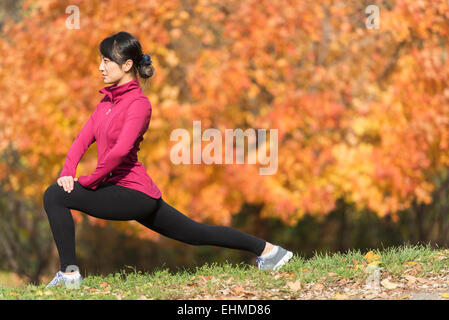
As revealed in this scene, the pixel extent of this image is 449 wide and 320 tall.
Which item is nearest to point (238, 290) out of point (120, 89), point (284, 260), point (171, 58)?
point (284, 260)

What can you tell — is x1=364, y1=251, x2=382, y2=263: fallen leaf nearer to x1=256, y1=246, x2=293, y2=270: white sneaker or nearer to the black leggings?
x1=256, y1=246, x2=293, y2=270: white sneaker

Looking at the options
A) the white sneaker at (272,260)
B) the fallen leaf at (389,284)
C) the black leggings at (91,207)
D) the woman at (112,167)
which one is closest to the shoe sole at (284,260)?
the white sneaker at (272,260)

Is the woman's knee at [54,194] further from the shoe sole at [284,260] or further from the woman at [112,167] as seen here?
the shoe sole at [284,260]

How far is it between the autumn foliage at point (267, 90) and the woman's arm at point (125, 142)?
144 inches

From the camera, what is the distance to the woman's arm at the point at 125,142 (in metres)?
3.91

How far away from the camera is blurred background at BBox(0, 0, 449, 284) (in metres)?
7.82

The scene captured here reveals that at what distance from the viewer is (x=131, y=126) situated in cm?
396

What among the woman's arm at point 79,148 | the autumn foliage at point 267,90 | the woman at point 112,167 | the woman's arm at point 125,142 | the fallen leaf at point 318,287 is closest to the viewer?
the woman's arm at point 125,142

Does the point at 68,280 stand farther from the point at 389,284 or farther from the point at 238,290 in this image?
the point at 389,284

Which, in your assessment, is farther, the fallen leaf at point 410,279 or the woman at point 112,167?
the fallen leaf at point 410,279

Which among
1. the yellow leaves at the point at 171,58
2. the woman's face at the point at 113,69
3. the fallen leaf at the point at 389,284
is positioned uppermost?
the yellow leaves at the point at 171,58

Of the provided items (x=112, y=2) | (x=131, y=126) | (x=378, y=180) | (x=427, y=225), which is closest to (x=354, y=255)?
(x=131, y=126)

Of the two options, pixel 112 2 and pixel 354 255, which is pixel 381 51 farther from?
pixel 354 255
